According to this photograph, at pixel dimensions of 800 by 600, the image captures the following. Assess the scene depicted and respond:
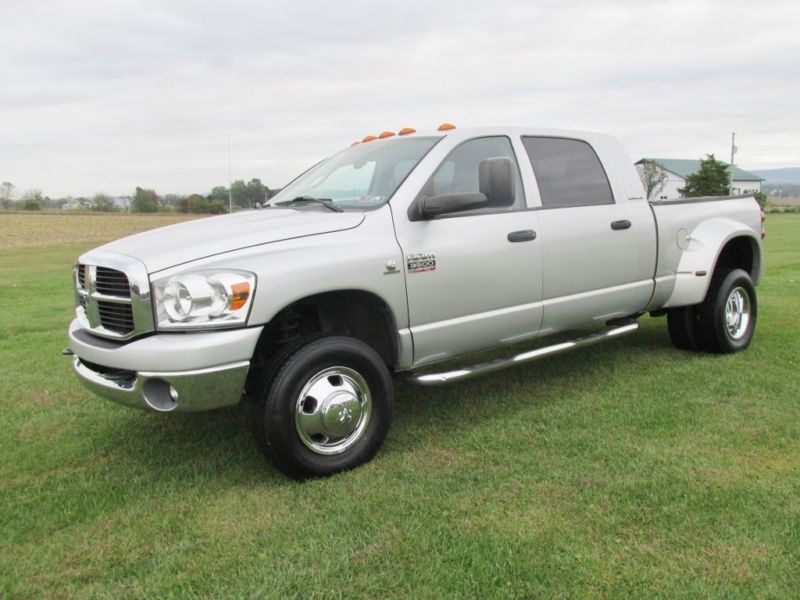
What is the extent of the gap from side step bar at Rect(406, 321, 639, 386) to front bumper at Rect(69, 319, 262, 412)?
1120mm

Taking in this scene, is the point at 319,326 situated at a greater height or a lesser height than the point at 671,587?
greater

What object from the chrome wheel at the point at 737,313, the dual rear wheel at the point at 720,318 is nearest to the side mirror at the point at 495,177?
the dual rear wheel at the point at 720,318

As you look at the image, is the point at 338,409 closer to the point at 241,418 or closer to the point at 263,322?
the point at 263,322

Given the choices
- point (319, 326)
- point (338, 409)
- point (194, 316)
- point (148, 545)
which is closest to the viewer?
point (148, 545)

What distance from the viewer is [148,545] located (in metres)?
2.91

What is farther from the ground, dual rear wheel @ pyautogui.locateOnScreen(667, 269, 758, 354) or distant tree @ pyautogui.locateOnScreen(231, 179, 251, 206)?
distant tree @ pyautogui.locateOnScreen(231, 179, 251, 206)

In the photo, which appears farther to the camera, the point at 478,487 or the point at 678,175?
the point at 678,175

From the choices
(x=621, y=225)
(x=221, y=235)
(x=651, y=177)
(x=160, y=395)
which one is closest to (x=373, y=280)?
(x=221, y=235)

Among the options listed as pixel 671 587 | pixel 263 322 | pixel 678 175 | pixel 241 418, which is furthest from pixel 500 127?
pixel 678 175

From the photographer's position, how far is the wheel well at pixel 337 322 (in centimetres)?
369

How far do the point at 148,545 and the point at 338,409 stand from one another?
108 cm

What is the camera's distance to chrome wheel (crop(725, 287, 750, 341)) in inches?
229

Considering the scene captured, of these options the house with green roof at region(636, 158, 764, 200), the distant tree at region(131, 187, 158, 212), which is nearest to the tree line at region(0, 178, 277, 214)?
the distant tree at region(131, 187, 158, 212)

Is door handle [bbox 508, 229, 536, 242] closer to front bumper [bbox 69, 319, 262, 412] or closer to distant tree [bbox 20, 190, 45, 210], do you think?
front bumper [bbox 69, 319, 262, 412]
